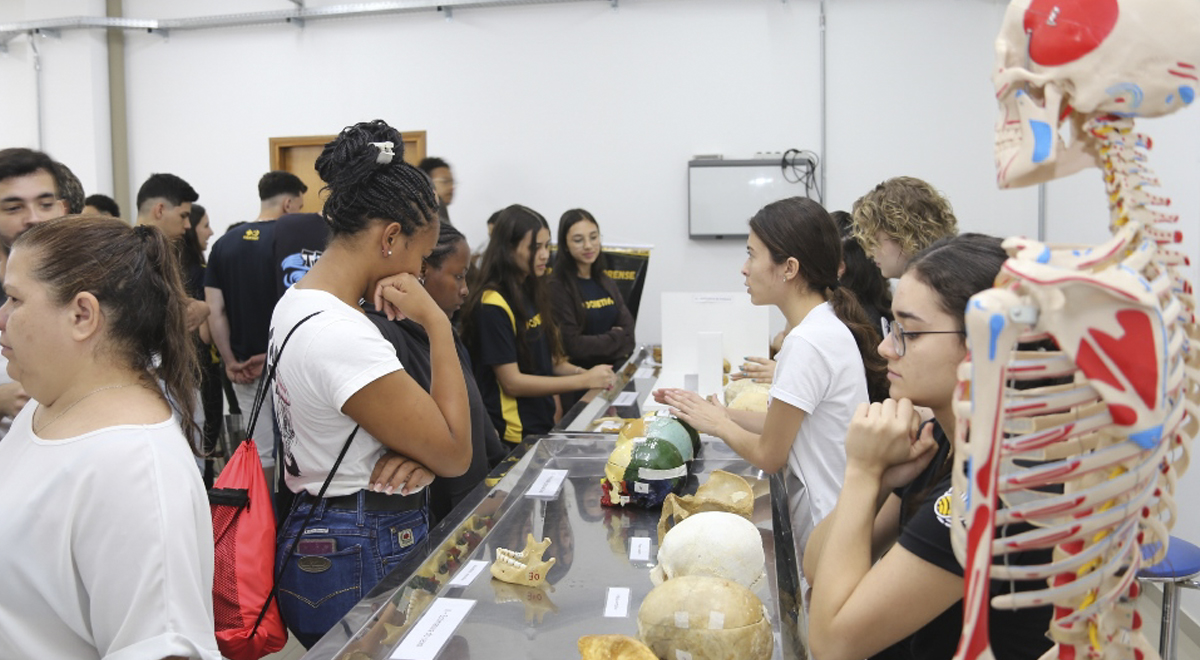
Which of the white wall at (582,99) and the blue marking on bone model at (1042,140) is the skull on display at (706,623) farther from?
the white wall at (582,99)

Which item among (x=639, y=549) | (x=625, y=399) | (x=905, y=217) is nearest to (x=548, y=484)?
(x=639, y=549)

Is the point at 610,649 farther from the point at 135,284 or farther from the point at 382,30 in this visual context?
the point at 382,30

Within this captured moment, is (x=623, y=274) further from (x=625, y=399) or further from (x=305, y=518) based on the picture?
(x=305, y=518)

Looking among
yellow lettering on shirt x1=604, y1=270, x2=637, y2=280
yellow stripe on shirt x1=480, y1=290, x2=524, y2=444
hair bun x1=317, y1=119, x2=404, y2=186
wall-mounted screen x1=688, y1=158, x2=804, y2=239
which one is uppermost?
wall-mounted screen x1=688, y1=158, x2=804, y2=239

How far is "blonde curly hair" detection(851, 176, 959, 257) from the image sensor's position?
8.91 feet

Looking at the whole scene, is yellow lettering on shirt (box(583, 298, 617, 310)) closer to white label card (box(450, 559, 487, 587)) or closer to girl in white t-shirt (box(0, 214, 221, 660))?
white label card (box(450, 559, 487, 587))

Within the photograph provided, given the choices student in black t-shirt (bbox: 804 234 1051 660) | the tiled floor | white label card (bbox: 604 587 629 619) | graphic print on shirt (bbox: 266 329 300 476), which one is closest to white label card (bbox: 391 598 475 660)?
white label card (bbox: 604 587 629 619)

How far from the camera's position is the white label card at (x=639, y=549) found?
5.76ft

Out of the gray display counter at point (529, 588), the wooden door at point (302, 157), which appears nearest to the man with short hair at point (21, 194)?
the gray display counter at point (529, 588)

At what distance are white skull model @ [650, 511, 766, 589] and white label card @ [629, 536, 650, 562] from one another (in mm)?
152

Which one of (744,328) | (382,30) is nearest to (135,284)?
(744,328)

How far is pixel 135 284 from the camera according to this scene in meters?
1.34

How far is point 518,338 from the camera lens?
12.0ft

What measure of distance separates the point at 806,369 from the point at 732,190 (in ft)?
15.3
